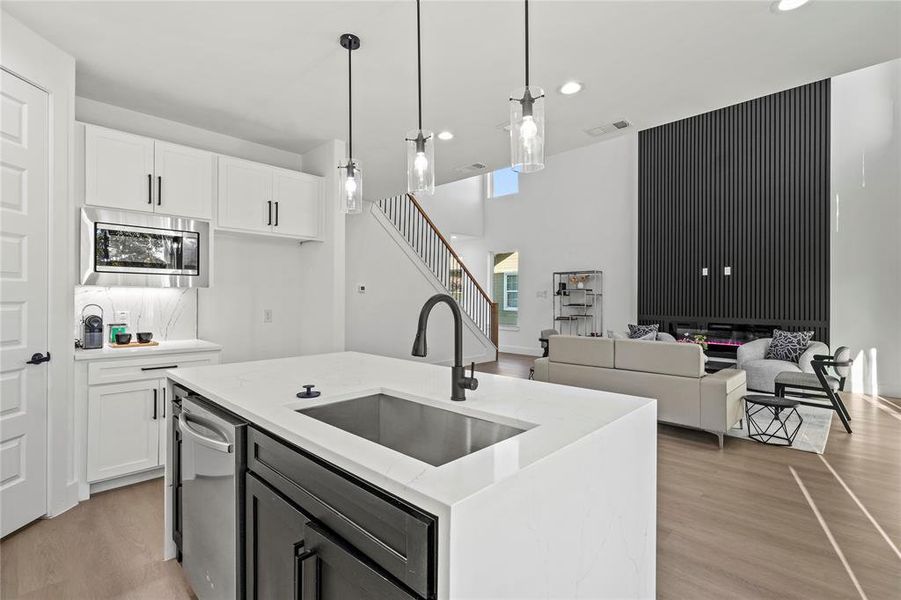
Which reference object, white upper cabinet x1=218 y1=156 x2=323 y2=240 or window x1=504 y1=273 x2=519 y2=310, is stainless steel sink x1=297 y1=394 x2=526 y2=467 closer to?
white upper cabinet x1=218 y1=156 x2=323 y2=240

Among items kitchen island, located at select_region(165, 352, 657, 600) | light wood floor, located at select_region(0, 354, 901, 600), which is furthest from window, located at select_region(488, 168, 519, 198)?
kitchen island, located at select_region(165, 352, 657, 600)

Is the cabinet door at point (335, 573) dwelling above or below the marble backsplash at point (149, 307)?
below

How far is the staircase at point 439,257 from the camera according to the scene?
7.18 metres

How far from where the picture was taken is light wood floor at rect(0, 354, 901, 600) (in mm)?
1990

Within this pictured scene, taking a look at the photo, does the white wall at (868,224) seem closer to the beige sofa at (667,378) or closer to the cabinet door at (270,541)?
the beige sofa at (667,378)

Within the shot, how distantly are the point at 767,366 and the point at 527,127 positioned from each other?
5.74 m

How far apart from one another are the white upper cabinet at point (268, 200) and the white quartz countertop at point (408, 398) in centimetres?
180

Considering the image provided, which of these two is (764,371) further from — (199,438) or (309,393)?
(199,438)

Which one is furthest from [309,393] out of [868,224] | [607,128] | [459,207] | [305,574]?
[459,207]

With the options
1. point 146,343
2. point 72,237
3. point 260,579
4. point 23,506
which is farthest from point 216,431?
point 146,343

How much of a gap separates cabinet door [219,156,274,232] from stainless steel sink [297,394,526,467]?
259 cm

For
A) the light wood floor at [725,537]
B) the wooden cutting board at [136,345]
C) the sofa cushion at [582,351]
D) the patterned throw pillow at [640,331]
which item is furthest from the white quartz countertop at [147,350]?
the patterned throw pillow at [640,331]

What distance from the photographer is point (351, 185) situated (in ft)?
8.00

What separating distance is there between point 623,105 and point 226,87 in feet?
9.39
